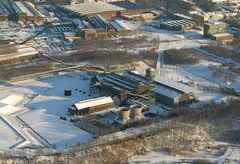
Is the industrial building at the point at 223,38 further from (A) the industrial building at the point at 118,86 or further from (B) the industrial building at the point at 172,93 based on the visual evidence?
(A) the industrial building at the point at 118,86

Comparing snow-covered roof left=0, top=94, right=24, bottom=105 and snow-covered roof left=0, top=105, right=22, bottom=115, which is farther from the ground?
snow-covered roof left=0, top=94, right=24, bottom=105

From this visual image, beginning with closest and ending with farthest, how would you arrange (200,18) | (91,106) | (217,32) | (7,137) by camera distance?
1. (7,137)
2. (91,106)
3. (217,32)
4. (200,18)

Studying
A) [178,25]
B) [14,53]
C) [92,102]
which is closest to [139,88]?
[92,102]

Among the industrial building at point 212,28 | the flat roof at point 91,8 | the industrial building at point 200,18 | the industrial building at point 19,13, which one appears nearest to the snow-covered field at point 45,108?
the industrial building at point 212,28

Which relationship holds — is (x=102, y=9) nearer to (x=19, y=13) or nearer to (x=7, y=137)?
(x=19, y=13)

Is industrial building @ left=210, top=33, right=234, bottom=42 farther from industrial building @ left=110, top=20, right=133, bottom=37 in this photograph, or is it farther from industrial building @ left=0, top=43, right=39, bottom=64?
industrial building @ left=0, top=43, right=39, bottom=64

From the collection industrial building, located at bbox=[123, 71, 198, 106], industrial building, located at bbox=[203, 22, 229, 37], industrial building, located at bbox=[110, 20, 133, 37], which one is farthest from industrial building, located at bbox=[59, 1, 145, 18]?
industrial building, located at bbox=[123, 71, 198, 106]

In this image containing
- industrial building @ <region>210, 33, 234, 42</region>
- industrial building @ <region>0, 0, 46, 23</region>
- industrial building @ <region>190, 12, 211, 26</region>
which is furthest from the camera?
industrial building @ <region>190, 12, 211, 26</region>
